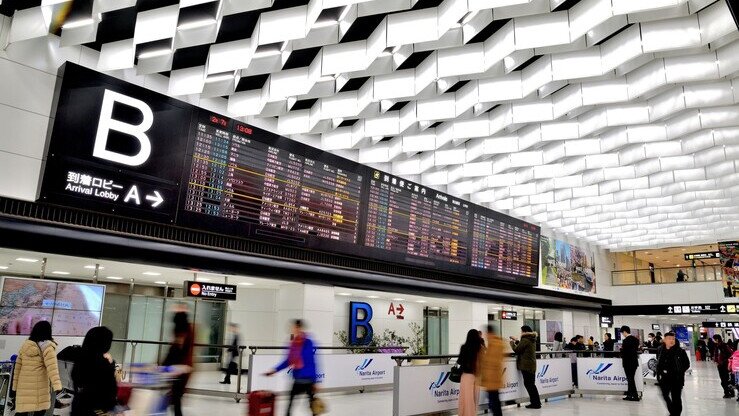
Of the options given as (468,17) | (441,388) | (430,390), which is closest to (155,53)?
(468,17)

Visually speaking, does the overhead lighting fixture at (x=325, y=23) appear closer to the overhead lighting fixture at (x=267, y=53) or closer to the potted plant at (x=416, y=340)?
the overhead lighting fixture at (x=267, y=53)

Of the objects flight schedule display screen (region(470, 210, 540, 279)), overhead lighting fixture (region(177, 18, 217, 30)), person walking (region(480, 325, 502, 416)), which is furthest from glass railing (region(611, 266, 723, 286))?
overhead lighting fixture (region(177, 18, 217, 30))

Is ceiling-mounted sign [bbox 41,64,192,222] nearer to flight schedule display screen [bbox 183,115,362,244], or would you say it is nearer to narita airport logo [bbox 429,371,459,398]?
flight schedule display screen [bbox 183,115,362,244]

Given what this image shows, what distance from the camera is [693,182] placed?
12172mm

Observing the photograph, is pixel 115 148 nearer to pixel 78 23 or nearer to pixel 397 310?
pixel 78 23

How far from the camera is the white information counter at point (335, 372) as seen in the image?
9586 millimetres

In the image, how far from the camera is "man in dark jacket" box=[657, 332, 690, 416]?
814 centimetres

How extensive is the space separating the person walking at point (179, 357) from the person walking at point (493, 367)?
13.2 feet

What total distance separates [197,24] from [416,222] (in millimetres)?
7011

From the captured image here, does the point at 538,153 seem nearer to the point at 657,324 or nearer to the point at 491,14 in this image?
the point at 491,14

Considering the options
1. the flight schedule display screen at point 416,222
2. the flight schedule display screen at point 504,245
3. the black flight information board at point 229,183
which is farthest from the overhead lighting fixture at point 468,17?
the flight schedule display screen at point 504,245

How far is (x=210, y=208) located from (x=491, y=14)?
5071mm

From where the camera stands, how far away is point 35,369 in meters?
5.41

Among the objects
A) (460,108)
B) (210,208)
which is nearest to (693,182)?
(460,108)
